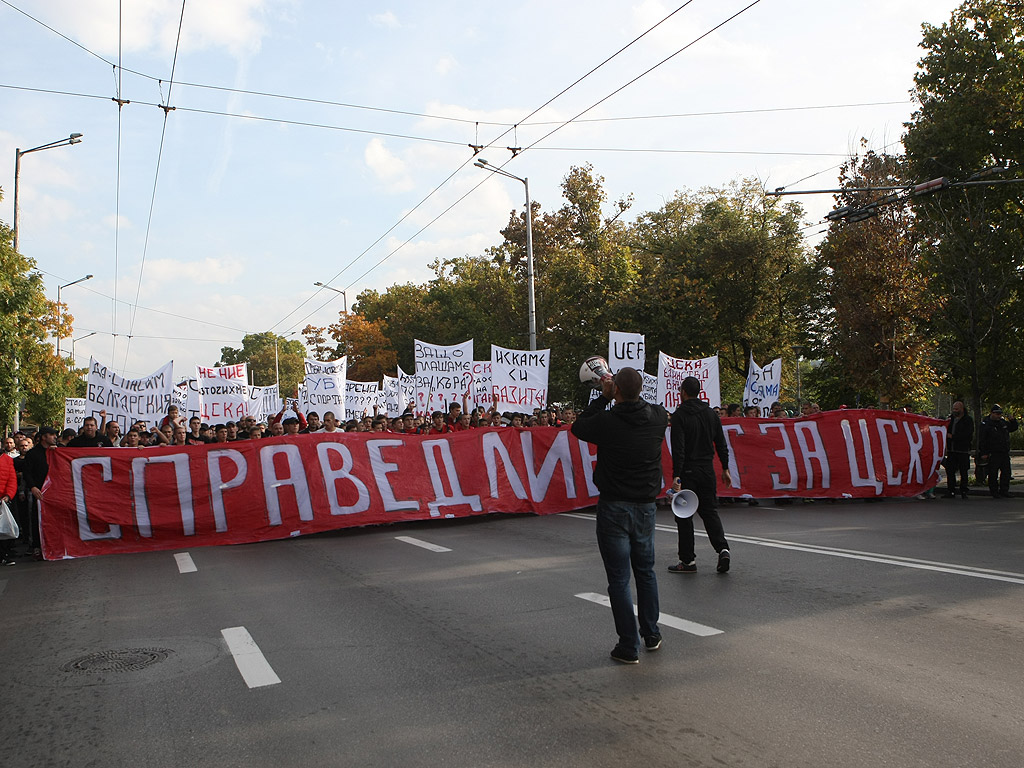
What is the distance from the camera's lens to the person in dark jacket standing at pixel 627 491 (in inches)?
222

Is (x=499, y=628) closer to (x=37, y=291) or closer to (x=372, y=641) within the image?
(x=372, y=641)

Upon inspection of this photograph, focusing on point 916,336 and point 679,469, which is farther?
point 916,336

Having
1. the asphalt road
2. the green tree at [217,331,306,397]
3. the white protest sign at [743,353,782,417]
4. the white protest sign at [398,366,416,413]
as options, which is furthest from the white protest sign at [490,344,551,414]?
the green tree at [217,331,306,397]

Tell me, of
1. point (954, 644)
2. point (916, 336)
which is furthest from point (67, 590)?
point (916, 336)

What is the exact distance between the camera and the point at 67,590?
28.6ft

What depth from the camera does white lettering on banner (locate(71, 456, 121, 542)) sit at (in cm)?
1133

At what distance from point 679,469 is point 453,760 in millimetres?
5206

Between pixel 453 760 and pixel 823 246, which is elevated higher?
pixel 823 246

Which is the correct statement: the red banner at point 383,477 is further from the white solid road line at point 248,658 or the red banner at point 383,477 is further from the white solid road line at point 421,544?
the white solid road line at point 248,658

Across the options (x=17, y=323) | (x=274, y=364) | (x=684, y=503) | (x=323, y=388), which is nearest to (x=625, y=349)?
(x=323, y=388)

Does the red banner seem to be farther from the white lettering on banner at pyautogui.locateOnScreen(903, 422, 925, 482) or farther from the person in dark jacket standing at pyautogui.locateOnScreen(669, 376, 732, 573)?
the person in dark jacket standing at pyautogui.locateOnScreen(669, 376, 732, 573)

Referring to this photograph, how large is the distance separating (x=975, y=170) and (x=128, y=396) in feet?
66.1

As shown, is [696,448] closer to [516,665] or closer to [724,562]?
[724,562]

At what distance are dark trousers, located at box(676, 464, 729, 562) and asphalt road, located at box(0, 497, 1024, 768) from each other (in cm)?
26
